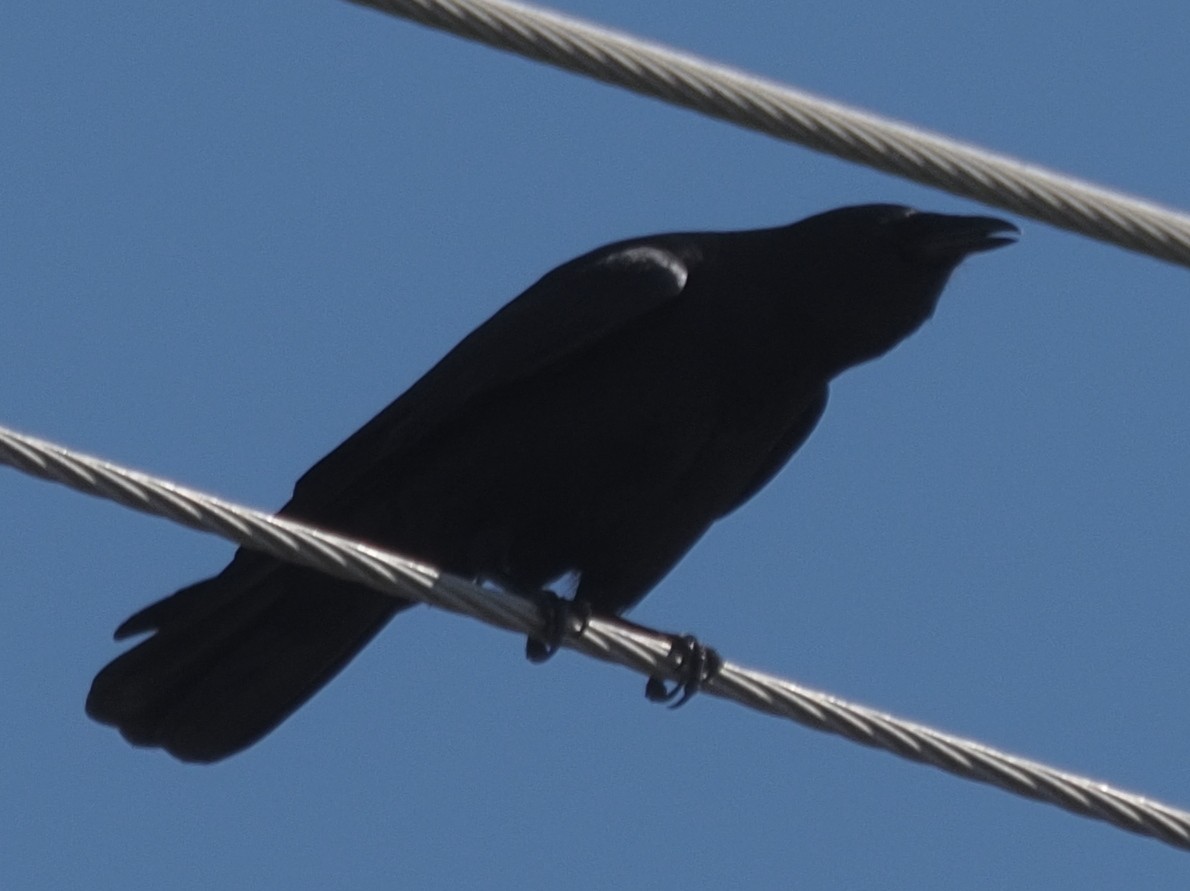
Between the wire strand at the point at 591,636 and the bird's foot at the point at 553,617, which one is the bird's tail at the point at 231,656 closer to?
the bird's foot at the point at 553,617

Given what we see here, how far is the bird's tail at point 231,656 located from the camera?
756 cm

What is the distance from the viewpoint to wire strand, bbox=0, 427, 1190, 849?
470 cm

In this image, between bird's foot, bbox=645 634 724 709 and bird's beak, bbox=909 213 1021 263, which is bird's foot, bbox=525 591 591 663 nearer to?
bird's foot, bbox=645 634 724 709

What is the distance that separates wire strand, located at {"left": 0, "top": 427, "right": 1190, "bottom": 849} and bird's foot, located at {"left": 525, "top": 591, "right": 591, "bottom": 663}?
97 cm

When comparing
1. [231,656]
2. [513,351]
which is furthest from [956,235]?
[231,656]

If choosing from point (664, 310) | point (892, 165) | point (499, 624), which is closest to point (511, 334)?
point (664, 310)

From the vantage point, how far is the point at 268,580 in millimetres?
7660

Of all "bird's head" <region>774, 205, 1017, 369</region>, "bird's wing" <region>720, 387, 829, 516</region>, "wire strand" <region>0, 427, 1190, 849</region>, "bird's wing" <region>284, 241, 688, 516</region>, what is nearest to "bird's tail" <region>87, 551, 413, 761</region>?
"bird's wing" <region>284, 241, 688, 516</region>

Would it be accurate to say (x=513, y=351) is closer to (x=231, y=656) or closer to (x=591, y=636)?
(x=231, y=656)

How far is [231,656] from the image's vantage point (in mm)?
7711

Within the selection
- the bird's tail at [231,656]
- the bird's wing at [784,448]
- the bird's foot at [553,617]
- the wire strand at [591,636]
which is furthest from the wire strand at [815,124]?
the bird's wing at [784,448]

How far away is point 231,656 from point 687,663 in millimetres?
1442

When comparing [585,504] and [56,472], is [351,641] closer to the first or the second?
[585,504]

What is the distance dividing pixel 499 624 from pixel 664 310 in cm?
262
